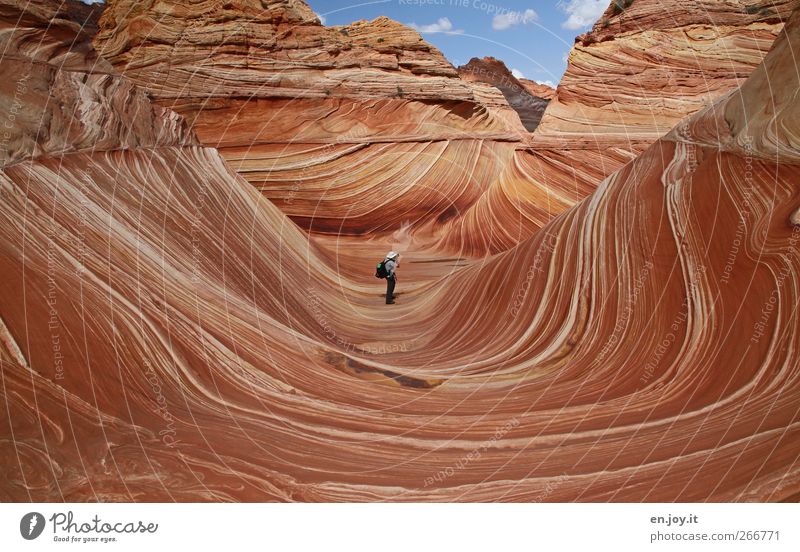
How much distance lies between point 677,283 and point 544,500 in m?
2.10

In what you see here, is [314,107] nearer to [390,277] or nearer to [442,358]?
[390,277]

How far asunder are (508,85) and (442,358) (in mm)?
29801

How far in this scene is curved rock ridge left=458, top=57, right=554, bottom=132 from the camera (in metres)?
30.5

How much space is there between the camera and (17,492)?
2941 millimetres

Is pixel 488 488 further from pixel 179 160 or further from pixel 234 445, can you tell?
pixel 179 160

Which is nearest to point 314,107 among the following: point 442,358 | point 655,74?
point 655,74

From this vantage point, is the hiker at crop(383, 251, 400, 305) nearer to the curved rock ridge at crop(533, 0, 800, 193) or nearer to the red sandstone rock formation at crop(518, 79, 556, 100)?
the curved rock ridge at crop(533, 0, 800, 193)

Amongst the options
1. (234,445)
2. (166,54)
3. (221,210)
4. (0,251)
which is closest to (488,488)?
(234,445)

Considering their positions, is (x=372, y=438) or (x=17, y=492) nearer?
(x=17, y=492)

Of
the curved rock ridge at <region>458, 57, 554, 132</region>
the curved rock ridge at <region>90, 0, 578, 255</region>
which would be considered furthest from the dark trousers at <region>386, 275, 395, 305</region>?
the curved rock ridge at <region>458, 57, 554, 132</region>
